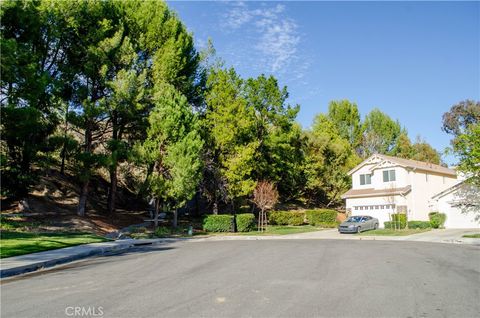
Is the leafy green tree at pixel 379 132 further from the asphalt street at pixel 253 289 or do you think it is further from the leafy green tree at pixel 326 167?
the asphalt street at pixel 253 289

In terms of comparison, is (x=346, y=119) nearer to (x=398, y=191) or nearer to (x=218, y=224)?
(x=398, y=191)

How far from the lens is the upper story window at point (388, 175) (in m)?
37.1

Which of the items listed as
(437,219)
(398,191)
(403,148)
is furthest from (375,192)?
(403,148)

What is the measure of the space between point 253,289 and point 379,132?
63.4m

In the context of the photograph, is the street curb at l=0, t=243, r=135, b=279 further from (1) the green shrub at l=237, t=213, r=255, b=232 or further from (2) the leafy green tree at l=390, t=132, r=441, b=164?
(2) the leafy green tree at l=390, t=132, r=441, b=164

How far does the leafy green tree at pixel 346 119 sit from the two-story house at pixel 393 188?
74.9ft

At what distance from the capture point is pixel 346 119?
Answer: 62.1 metres

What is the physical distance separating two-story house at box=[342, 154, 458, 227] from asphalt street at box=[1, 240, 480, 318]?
74.7 feet

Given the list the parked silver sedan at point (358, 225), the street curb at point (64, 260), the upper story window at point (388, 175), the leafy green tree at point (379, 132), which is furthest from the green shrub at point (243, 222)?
the leafy green tree at point (379, 132)

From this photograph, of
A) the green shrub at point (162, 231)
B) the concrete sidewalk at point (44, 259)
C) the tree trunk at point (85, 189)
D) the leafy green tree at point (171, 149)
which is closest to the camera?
the concrete sidewalk at point (44, 259)

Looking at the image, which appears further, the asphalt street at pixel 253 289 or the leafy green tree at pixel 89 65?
the leafy green tree at pixel 89 65

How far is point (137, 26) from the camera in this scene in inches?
1298

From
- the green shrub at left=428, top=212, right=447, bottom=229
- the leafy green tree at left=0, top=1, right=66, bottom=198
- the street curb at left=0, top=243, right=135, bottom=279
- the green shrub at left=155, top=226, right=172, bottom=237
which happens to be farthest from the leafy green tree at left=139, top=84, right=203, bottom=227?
the green shrub at left=428, top=212, right=447, bottom=229

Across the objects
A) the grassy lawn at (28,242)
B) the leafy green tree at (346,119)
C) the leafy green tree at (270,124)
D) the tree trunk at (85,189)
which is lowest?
the grassy lawn at (28,242)
